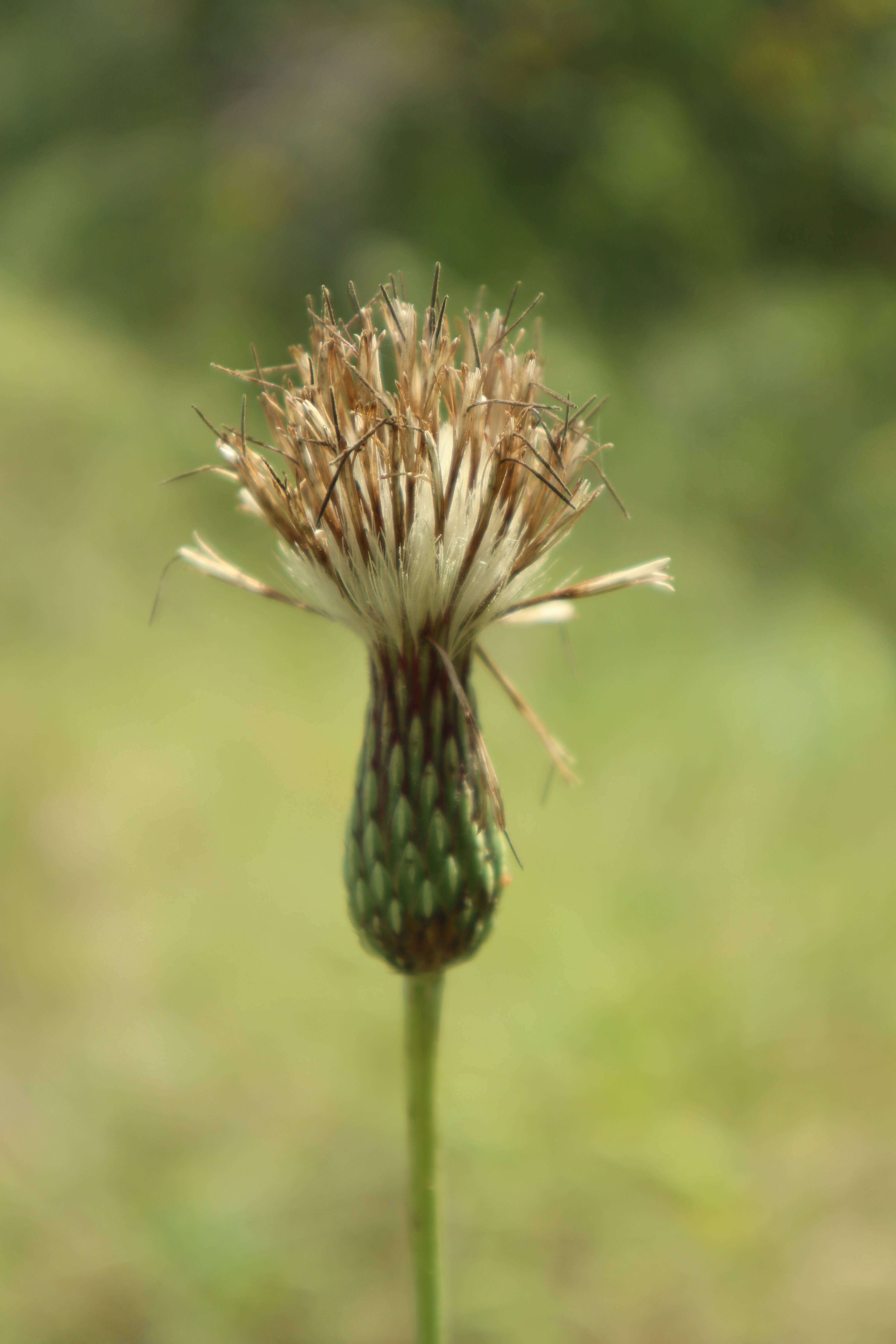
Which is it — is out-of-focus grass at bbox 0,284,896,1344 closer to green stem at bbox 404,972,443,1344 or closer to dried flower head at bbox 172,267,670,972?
green stem at bbox 404,972,443,1344

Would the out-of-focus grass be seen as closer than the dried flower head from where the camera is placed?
No

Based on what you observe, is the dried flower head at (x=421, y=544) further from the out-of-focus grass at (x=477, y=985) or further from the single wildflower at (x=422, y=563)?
the out-of-focus grass at (x=477, y=985)

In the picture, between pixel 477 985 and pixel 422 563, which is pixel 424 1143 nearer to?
pixel 422 563

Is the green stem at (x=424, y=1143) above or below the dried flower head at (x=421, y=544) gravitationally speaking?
below

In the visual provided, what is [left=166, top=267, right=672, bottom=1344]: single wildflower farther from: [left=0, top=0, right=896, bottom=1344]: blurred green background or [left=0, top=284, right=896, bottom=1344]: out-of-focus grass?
[left=0, top=0, right=896, bottom=1344]: blurred green background

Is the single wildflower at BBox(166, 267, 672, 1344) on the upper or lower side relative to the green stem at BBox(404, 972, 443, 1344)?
upper

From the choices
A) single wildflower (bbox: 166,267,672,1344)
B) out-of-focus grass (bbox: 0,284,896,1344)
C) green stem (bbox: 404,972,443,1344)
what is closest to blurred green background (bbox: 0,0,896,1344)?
out-of-focus grass (bbox: 0,284,896,1344)

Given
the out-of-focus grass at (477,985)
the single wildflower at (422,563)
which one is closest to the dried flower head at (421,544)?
the single wildflower at (422,563)

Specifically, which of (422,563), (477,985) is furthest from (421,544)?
(477,985)
